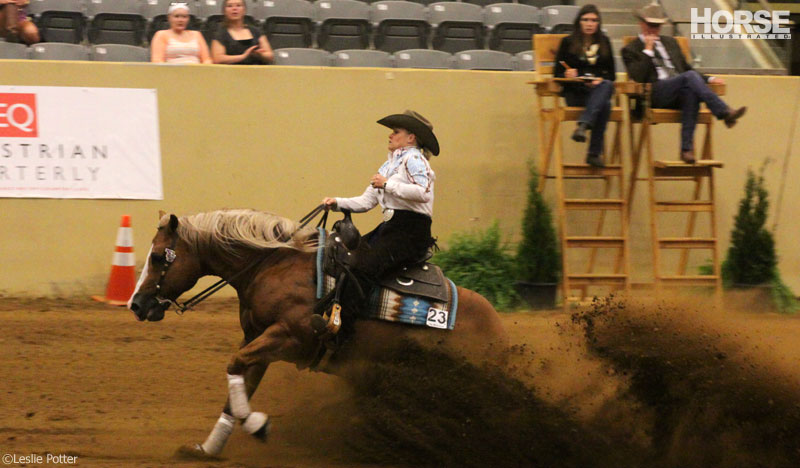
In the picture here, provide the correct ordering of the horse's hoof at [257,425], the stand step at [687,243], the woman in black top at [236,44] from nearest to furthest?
the horse's hoof at [257,425], the stand step at [687,243], the woman in black top at [236,44]

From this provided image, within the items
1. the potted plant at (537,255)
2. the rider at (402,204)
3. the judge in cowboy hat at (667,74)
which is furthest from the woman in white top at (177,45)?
the judge in cowboy hat at (667,74)

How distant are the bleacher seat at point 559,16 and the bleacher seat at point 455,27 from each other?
35.2 inches

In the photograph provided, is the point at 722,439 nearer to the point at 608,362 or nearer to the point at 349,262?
the point at 608,362

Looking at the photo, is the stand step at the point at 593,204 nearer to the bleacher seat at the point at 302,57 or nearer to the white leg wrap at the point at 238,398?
the bleacher seat at the point at 302,57

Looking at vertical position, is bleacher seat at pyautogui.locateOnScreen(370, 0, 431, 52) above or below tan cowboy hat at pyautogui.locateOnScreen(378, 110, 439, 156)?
above

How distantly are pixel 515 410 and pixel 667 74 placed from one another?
4940 mm

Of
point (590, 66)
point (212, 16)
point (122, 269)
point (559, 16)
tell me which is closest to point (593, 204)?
point (590, 66)

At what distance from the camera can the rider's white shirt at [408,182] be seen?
5559 millimetres

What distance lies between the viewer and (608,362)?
570 cm

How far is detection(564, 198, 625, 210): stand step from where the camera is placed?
29.6 ft

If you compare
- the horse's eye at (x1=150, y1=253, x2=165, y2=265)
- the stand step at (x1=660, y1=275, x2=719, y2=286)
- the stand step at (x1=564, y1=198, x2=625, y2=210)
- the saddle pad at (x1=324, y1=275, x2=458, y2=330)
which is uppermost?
the horse's eye at (x1=150, y1=253, x2=165, y2=265)

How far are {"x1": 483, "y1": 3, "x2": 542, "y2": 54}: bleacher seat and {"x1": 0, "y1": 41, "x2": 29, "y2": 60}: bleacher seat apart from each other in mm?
5782

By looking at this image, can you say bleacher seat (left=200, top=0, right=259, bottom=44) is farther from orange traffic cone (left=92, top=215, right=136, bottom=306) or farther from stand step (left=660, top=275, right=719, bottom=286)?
stand step (left=660, top=275, right=719, bottom=286)

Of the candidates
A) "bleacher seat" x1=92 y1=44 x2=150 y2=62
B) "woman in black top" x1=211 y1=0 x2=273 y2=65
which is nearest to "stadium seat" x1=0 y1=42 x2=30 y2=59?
"bleacher seat" x1=92 y1=44 x2=150 y2=62
